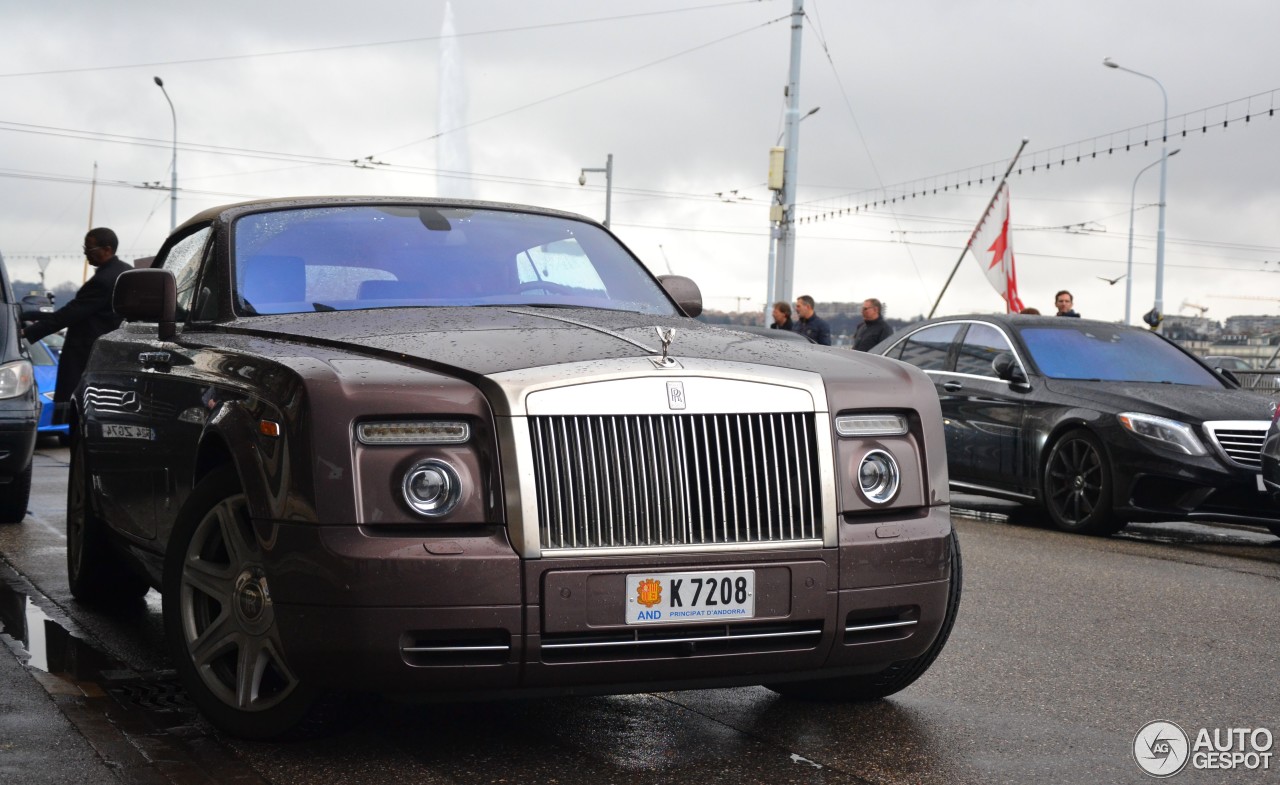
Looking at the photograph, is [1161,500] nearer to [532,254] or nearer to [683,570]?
[532,254]

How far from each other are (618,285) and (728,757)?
203cm

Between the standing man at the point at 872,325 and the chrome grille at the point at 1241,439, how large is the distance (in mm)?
8116

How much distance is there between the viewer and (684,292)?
6191 millimetres

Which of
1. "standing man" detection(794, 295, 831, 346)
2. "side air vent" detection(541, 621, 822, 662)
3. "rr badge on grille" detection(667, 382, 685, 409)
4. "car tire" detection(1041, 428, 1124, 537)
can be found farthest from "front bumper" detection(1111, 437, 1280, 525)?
"standing man" detection(794, 295, 831, 346)

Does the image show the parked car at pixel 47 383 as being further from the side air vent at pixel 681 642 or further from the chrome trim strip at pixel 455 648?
the side air vent at pixel 681 642

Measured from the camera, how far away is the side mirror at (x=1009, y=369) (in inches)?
464

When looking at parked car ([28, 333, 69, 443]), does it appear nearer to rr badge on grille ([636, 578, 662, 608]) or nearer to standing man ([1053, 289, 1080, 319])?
standing man ([1053, 289, 1080, 319])

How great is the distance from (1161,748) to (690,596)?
63.2 inches

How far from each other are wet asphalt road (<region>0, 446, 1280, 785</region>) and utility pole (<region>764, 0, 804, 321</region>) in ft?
67.9

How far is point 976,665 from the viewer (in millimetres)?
5832

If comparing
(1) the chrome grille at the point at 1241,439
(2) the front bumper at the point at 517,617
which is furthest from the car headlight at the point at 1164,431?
(2) the front bumper at the point at 517,617

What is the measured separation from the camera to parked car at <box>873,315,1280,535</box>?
34.6 ft

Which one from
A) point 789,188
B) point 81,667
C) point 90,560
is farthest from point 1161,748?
point 789,188

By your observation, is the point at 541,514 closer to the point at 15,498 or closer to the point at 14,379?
the point at 14,379
